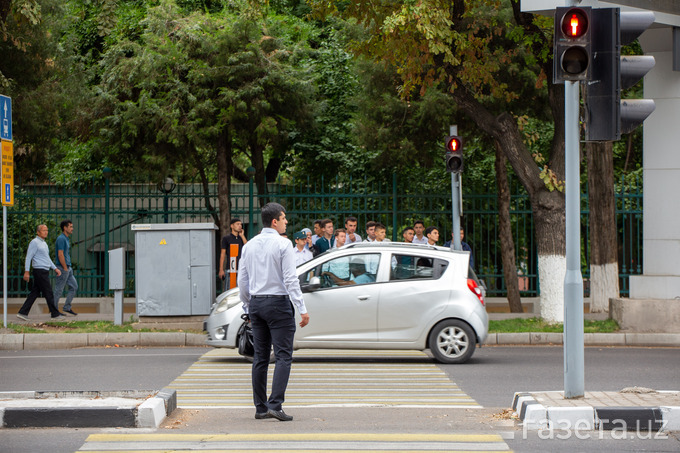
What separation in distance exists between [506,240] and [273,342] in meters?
12.2

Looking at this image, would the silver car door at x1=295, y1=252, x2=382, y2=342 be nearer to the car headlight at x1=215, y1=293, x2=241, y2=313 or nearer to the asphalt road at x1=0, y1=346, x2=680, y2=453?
the car headlight at x1=215, y1=293, x2=241, y2=313

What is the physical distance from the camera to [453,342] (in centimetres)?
1194

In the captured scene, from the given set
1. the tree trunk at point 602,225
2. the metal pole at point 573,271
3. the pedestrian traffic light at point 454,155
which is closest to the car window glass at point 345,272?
the pedestrian traffic light at point 454,155

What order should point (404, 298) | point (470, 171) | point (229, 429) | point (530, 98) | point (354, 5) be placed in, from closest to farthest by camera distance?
point (229, 429), point (404, 298), point (354, 5), point (530, 98), point (470, 171)

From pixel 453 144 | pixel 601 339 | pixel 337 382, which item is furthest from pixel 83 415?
pixel 601 339

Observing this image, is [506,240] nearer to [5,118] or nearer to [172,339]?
[172,339]

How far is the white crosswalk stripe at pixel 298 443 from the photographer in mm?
6328

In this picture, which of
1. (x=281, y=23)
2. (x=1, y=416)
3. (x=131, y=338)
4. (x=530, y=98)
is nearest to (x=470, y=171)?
(x=530, y=98)

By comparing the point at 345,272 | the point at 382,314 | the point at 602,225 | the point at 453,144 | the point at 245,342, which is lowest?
the point at 245,342

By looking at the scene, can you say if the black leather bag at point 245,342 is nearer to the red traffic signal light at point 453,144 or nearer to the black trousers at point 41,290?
the red traffic signal light at point 453,144

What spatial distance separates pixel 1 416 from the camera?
7.14m

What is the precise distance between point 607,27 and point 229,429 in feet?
Result: 15.0

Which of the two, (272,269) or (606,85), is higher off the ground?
(606,85)

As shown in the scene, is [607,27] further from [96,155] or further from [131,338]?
[96,155]
